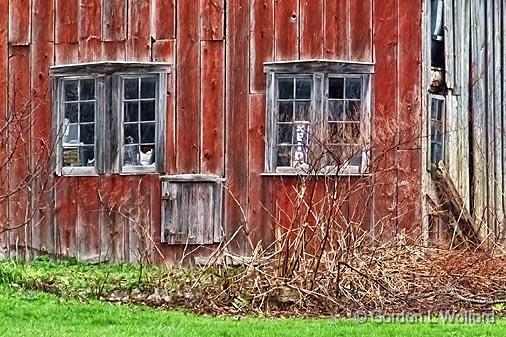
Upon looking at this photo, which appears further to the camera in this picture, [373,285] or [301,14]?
[301,14]

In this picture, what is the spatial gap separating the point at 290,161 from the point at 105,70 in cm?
318

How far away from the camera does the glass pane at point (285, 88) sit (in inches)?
568

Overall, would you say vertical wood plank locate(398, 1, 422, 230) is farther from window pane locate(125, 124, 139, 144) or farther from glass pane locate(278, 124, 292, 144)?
window pane locate(125, 124, 139, 144)

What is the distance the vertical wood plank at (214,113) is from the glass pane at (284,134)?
0.87 meters

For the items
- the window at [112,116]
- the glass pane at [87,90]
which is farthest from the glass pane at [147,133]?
the glass pane at [87,90]

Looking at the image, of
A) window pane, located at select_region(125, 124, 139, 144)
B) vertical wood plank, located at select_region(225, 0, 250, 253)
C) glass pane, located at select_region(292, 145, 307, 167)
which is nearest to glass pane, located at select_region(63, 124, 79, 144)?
window pane, located at select_region(125, 124, 139, 144)

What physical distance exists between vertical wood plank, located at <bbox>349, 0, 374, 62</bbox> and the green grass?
15.2ft

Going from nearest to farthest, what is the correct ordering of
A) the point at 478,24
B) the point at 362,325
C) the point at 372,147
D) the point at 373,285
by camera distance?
1. the point at 362,325
2. the point at 373,285
3. the point at 372,147
4. the point at 478,24

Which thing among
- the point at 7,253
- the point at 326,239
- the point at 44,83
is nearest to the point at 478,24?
the point at 326,239

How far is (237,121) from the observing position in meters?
14.6

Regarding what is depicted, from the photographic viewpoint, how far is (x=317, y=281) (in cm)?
1178

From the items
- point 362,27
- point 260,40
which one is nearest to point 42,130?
point 260,40

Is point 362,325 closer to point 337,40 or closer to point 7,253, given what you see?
point 337,40

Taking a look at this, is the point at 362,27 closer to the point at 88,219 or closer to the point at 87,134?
the point at 87,134
